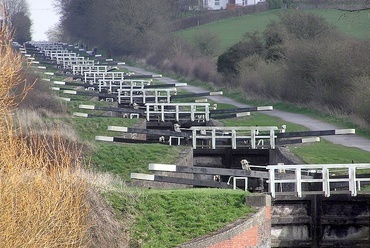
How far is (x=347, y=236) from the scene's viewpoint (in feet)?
75.4

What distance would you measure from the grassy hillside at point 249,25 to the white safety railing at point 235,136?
3198 cm

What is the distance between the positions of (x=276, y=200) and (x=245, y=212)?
2720 mm

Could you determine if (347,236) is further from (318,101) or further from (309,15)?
(309,15)

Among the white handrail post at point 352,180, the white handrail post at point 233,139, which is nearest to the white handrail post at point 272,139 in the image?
the white handrail post at point 233,139

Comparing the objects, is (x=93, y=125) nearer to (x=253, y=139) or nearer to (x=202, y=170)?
(x=253, y=139)

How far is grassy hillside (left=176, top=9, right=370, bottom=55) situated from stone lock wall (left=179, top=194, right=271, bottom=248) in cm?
4556

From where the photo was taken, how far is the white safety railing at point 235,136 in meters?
31.9

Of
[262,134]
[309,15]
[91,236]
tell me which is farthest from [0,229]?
[309,15]

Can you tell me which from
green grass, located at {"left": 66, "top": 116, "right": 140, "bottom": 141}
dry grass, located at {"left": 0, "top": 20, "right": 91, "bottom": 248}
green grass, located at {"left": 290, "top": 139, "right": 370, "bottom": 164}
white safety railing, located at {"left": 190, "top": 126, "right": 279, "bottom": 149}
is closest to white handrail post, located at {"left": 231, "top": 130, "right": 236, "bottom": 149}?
white safety railing, located at {"left": 190, "top": 126, "right": 279, "bottom": 149}

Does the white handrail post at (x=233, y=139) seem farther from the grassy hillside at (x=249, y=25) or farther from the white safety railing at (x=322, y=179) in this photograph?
the grassy hillside at (x=249, y=25)

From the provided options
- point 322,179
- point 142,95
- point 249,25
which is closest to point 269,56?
point 142,95

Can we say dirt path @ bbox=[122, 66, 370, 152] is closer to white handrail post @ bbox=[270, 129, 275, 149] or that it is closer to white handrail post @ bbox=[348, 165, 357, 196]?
white handrail post @ bbox=[270, 129, 275, 149]

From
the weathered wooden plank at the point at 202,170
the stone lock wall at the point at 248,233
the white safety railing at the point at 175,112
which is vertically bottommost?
the white safety railing at the point at 175,112

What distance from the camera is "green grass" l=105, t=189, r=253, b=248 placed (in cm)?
1875
